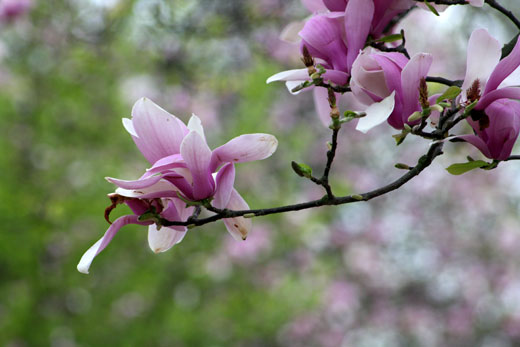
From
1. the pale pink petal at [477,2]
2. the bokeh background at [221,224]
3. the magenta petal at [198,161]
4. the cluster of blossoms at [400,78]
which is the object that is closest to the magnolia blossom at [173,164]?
the magenta petal at [198,161]

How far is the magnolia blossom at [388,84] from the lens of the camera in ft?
2.35

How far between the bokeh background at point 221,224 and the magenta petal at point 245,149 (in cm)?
142

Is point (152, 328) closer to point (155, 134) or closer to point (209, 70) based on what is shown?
point (209, 70)

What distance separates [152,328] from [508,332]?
3232 millimetres

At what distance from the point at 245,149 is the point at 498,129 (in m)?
0.34

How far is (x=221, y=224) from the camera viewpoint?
393 cm

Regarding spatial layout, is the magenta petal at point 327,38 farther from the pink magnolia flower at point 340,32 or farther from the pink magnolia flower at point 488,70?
the pink magnolia flower at point 488,70

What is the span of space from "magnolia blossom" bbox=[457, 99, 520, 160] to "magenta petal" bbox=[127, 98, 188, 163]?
0.38m

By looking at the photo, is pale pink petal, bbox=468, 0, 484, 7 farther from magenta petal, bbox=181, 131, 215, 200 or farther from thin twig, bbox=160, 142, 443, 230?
magenta petal, bbox=181, 131, 215, 200

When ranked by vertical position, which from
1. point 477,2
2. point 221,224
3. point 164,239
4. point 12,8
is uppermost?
point 477,2

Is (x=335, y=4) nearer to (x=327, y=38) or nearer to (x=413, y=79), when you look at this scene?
(x=327, y=38)

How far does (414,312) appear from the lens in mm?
5219

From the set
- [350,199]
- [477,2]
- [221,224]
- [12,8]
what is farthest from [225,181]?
[221,224]

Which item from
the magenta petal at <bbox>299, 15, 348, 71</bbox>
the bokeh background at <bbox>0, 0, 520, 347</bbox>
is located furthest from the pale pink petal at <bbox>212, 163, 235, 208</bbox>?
the bokeh background at <bbox>0, 0, 520, 347</bbox>
